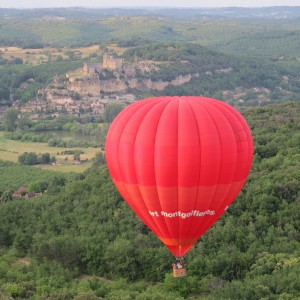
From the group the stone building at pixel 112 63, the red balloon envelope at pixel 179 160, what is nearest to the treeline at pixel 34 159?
the red balloon envelope at pixel 179 160

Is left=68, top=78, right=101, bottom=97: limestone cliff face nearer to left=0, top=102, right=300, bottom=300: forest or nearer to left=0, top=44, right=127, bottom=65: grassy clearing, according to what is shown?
left=0, top=44, right=127, bottom=65: grassy clearing

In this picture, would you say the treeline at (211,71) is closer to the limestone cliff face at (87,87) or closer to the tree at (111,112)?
the limestone cliff face at (87,87)

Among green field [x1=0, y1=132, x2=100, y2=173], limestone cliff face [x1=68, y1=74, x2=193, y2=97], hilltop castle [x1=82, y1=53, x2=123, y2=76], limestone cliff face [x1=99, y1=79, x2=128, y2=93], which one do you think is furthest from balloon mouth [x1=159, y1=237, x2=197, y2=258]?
hilltop castle [x1=82, y1=53, x2=123, y2=76]

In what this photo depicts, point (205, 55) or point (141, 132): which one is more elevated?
point (141, 132)

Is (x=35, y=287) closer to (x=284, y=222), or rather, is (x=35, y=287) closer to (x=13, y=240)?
(x=13, y=240)

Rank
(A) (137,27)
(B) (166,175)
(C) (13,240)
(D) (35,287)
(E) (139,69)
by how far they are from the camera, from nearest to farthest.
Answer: (B) (166,175)
(D) (35,287)
(C) (13,240)
(E) (139,69)
(A) (137,27)

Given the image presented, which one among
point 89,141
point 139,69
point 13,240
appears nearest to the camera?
point 13,240

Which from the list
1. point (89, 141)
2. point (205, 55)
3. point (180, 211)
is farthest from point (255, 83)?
point (180, 211)

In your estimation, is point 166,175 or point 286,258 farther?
point 286,258
